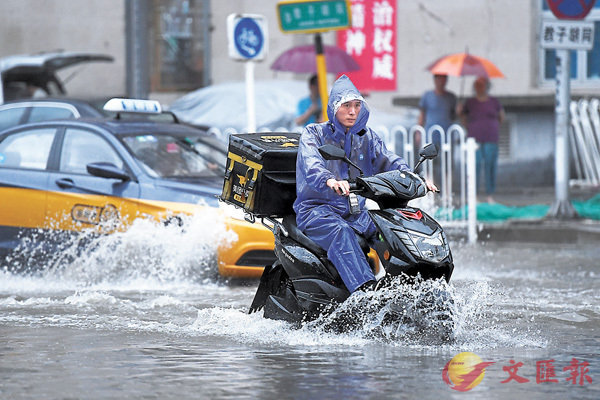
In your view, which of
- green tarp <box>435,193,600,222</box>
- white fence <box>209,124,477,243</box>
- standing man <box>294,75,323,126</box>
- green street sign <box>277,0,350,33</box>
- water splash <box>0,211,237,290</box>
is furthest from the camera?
standing man <box>294,75,323,126</box>

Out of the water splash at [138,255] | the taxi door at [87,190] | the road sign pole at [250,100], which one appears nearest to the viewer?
the water splash at [138,255]

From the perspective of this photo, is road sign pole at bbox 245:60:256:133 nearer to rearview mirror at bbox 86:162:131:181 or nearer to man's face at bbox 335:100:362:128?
rearview mirror at bbox 86:162:131:181

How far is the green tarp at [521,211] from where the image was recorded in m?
15.4

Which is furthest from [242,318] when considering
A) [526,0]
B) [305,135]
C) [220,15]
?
[220,15]

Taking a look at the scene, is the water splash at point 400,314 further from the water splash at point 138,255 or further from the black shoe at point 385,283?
the water splash at point 138,255

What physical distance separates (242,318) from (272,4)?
1523 cm

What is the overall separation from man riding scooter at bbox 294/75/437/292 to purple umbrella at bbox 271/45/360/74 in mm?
8799

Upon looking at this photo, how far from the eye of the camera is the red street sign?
1487 cm

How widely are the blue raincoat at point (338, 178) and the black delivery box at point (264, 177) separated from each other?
0.37 metres

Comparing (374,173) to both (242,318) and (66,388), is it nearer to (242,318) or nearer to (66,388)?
(242,318)

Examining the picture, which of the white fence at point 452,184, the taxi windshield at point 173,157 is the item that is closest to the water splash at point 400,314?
the taxi windshield at point 173,157

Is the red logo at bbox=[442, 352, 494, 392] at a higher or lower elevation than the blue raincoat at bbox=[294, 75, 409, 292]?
lower

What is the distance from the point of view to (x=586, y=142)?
739 inches

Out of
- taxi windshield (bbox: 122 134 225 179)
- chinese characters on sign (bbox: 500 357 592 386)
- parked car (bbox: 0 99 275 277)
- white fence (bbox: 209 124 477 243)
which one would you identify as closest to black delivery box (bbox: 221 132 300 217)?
chinese characters on sign (bbox: 500 357 592 386)
